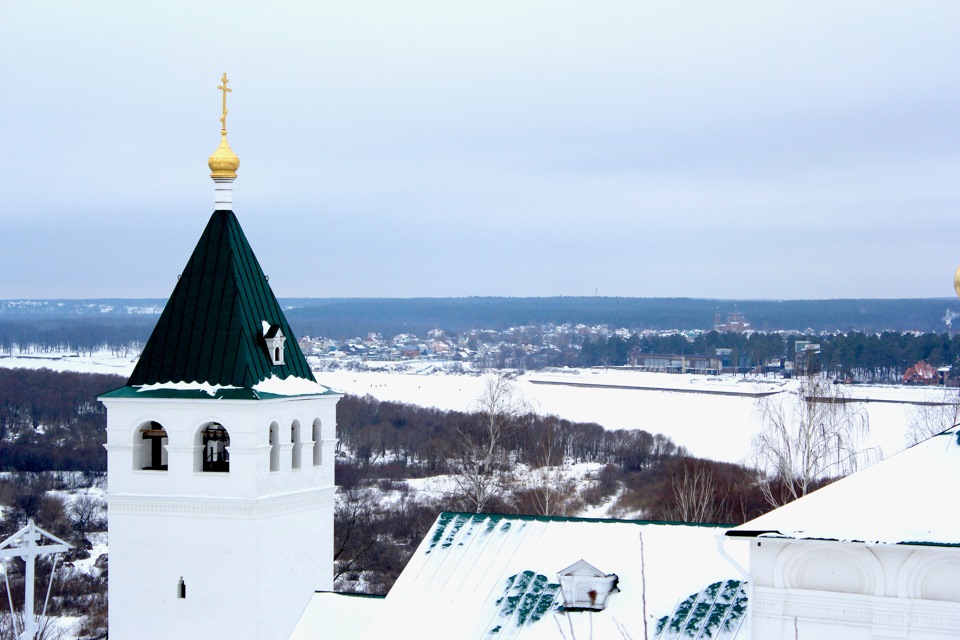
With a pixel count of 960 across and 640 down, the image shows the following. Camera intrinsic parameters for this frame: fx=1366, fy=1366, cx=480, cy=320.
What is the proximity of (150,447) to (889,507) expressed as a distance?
9.16m

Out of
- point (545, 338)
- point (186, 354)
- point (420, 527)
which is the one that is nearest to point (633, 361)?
point (545, 338)

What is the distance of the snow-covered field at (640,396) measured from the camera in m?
66.7

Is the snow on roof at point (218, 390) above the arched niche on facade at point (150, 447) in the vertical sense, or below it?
above

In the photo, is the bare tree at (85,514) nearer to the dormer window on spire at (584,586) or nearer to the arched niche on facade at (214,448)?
the arched niche on facade at (214,448)

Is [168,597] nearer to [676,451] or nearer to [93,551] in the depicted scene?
[93,551]

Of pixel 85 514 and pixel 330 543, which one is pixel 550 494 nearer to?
pixel 330 543

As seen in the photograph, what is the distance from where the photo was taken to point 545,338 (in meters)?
193

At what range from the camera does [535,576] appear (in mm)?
13406

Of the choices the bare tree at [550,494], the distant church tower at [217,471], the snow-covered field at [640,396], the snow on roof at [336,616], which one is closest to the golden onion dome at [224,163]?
the distant church tower at [217,471]

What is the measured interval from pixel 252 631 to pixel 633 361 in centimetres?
14245

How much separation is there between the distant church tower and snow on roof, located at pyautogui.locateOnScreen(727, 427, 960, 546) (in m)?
6.73

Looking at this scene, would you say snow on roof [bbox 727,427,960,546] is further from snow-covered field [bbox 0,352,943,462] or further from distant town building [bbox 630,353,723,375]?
distant town building [bbox 630,353,723,375]

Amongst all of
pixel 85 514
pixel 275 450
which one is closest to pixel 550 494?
pixel 275 450

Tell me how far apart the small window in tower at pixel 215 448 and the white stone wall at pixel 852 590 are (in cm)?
721
